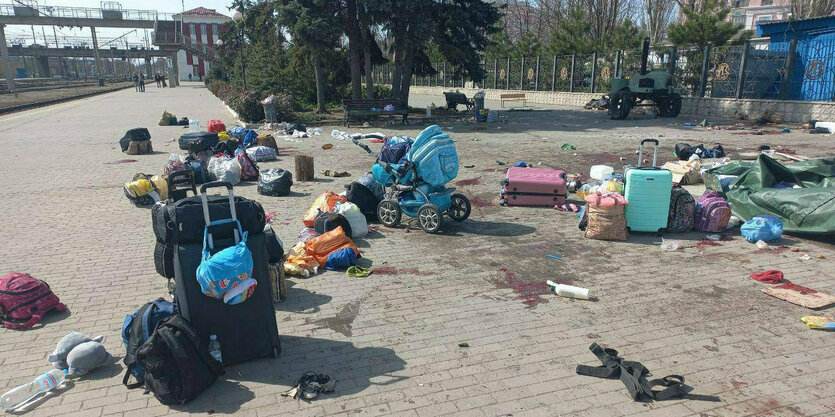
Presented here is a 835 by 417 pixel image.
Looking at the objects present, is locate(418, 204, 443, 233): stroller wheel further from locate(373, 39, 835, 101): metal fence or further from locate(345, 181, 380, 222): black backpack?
locate(373, 39, 835, 101): metal fence

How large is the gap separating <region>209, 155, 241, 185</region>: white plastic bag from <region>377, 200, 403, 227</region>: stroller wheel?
448 cm

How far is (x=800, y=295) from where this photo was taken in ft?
17.8

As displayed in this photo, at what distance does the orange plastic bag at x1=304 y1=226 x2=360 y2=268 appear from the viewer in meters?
6.54

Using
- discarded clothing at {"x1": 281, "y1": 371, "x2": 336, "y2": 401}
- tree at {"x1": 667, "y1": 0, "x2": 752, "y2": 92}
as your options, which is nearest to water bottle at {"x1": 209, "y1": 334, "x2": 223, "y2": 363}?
discarded clothing at {"x1": 281, "y1": 371, "x2": 336, "y2": 401}

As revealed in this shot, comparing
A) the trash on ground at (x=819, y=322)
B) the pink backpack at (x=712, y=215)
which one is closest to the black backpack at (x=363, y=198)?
the pink backpack at (x=712, y=215)

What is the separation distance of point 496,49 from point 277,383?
38209mm

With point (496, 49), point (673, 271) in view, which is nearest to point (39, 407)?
point (673, 271)

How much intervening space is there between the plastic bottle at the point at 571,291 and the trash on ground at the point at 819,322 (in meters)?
1.93

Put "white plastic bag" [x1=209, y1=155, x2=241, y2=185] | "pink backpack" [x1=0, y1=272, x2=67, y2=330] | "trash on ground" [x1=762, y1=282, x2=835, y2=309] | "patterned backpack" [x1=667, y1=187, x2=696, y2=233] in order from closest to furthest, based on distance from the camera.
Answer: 1. "pink backpack" [x1=0, y1=272, x2=67, y2=330]
2. "trash on ground" [x1=762, y1=282, x2=835, y2=309]
3. "patterned backpack" [x1=667, y1=187, x2=696, y2=233]
4. "white plastic bag" [x1=209, y1=155, x2=241, y2=185]

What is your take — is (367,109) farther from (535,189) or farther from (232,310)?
(232,310)

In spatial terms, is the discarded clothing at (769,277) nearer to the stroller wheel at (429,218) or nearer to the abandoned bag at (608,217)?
the abandoned bag at (608,217)

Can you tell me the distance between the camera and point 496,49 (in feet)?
129

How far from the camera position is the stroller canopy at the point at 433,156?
7605 millimetres

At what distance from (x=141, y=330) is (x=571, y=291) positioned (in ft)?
13.2
